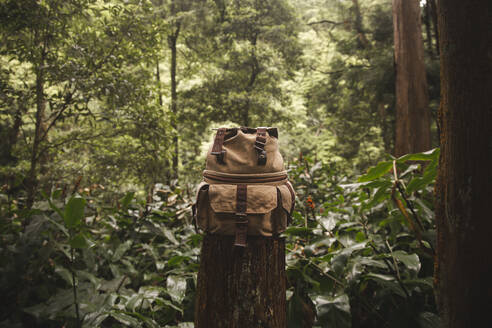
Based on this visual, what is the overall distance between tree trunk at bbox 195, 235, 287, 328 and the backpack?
0.08 m

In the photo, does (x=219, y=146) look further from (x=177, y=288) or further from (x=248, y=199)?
(x=177, y=288)

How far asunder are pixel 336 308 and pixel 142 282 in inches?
71.3

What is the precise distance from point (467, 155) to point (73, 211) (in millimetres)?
1631

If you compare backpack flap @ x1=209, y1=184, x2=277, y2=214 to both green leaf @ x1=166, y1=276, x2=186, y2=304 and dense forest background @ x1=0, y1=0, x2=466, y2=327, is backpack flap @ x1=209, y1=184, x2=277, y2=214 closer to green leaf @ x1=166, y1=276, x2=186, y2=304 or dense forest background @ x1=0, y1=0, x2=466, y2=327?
dense forest background @ x1=0, y1=0, x2=466, y2=327

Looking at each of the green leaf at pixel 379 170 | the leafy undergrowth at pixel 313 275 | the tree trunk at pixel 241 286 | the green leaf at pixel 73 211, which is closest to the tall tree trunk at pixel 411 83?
the leafy undergrowth at pixel 313 275

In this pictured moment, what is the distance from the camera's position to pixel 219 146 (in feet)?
4.42

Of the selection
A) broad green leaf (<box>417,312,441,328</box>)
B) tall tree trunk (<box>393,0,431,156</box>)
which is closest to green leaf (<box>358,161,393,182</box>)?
broad green leaf (<box>417,312,441,328</box>)

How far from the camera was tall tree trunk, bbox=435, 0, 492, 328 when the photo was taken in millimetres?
734

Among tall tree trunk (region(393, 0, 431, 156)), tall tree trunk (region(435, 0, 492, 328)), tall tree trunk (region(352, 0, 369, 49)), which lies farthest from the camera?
tall tree trunk (region(352, 0, 369, 49))

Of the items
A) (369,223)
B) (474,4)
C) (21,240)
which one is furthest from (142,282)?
(474,4)

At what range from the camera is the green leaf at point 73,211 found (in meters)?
1.40

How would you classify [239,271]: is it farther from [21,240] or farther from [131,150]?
[131,150]

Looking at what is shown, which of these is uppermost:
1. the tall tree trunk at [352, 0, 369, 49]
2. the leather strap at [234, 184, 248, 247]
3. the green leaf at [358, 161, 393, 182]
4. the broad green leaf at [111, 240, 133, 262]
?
the tall tree trunk at [352, 0, 369, 49]

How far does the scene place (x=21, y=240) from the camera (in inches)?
67.8
